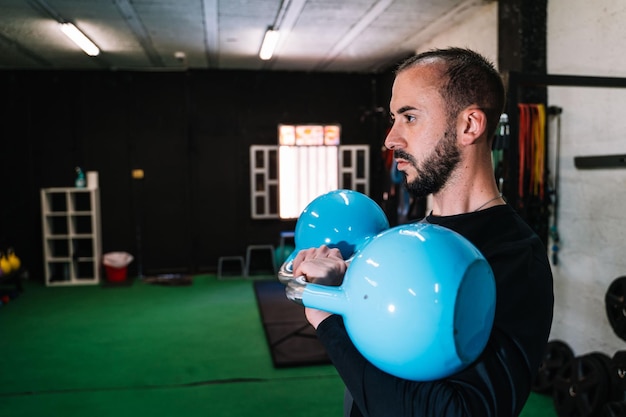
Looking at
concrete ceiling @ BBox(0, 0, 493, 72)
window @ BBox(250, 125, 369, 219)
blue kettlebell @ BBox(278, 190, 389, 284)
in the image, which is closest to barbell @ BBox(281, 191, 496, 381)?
blue kettlebell @ BBox(278, 190, 389, 284)

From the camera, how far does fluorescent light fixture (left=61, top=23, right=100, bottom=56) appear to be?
15.7 ft

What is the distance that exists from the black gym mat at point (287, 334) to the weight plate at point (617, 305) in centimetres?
200

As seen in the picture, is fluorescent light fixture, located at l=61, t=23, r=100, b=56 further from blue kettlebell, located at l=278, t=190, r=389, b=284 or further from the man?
the man

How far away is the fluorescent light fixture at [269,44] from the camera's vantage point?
5.09 metres

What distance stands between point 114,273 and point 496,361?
672 centimetres

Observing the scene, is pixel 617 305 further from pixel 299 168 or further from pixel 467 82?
pixel 299 168

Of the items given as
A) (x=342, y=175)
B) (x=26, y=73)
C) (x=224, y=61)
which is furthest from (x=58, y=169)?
(x=342, y=175)

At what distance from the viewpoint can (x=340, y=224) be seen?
123cm

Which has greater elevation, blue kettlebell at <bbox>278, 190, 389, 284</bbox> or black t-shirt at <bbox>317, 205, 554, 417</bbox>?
blue kettlebell at <bbox>278, 190, 389, 284</bbox>

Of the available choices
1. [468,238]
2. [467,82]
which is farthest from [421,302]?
[467,82]

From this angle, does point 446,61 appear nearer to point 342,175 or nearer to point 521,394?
point 521,394

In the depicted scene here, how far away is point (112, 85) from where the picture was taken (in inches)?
271

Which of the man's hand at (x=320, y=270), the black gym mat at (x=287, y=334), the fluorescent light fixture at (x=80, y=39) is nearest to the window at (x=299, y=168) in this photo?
the black gym mat at (x=287, y=334)

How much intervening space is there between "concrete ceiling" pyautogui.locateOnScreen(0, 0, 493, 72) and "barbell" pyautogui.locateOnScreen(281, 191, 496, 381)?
392 centimetres
